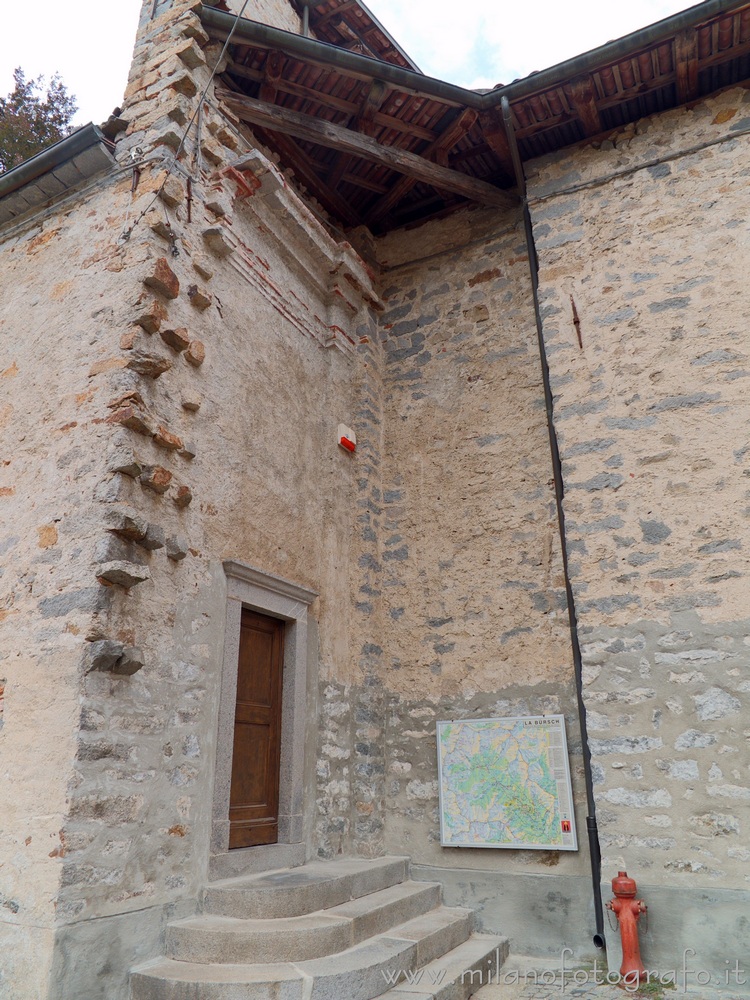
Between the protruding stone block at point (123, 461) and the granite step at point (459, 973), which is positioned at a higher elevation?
the protruding stone block at point (123, 461)

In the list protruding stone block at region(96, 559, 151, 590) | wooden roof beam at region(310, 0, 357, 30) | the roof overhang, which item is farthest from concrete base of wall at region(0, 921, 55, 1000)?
wooden roof beam at region(310, 0, 357, 30)

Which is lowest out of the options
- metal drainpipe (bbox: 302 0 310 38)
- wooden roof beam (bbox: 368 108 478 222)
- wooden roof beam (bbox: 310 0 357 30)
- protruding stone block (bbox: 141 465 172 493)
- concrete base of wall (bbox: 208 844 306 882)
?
concrete base of wall (bbox: 208 844 306 882)

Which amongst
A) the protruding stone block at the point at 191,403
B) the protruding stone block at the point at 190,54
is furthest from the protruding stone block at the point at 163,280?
the protruding stone block at the point at 190,54

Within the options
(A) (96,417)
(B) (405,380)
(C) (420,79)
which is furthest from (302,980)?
(C) (420,79)

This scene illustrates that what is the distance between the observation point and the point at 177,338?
3791mm

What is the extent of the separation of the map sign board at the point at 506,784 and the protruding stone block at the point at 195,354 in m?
2.89

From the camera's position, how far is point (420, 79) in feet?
16.0

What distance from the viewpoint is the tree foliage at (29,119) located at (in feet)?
27.4

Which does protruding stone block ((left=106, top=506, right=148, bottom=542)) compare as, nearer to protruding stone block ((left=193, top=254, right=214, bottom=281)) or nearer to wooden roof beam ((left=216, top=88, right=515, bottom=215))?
protruding stone block ((left=193, top=254, right=214, bottom=281))

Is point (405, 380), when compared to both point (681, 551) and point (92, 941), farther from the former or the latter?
point (92, 941)

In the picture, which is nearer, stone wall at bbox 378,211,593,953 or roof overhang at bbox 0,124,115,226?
roof overhang at bbox 0,124,115,226

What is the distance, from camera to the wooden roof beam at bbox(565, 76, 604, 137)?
16.0 feet

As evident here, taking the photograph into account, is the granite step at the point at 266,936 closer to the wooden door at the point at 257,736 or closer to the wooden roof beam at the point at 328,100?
the wooden door at the point at 257,736

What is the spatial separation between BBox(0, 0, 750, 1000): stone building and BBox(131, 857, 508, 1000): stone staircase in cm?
3
